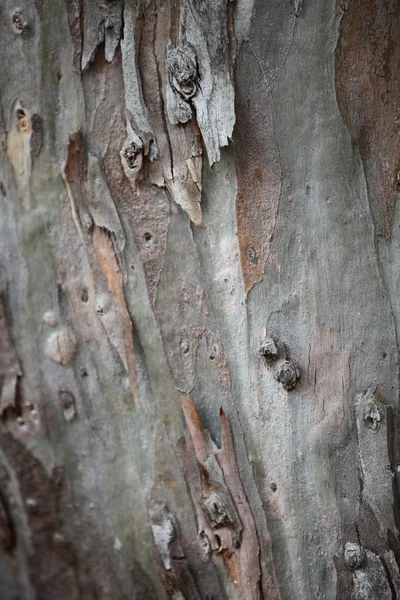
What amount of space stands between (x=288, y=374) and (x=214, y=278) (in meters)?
0.14

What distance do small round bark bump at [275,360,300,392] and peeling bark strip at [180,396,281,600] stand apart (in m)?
0.09

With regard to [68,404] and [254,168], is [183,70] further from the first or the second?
[68,404]

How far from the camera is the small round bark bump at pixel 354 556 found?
26.8 inches

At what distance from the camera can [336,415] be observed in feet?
2.22

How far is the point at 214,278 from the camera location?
0.69 m

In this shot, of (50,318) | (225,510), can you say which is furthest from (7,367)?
(225,510)

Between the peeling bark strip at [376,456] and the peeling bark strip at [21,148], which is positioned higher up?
the peeling bark strip at [21,148]

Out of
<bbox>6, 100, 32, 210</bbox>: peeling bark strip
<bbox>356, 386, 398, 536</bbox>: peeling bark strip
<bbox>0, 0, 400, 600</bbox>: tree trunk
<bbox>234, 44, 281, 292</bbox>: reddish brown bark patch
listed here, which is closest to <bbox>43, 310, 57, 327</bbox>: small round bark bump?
<bbox>0, 0, 400, 600</bbox>: tree trunk

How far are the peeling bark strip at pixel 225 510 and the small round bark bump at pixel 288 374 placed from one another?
87 mm

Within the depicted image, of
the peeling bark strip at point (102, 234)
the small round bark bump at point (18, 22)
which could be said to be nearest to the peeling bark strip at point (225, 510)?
the peeling bark strip at point (102, 234)

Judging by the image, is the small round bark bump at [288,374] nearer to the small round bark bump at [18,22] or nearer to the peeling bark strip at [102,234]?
the peeling bark strip at [102,234]

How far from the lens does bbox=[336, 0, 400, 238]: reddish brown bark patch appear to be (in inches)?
24.3

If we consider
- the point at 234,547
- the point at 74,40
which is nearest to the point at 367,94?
the point at 74,40

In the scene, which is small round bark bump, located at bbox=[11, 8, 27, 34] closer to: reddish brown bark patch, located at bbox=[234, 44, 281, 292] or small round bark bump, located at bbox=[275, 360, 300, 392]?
reddish brown bark patch, located at bbox=[234, 44, 281, 292]
